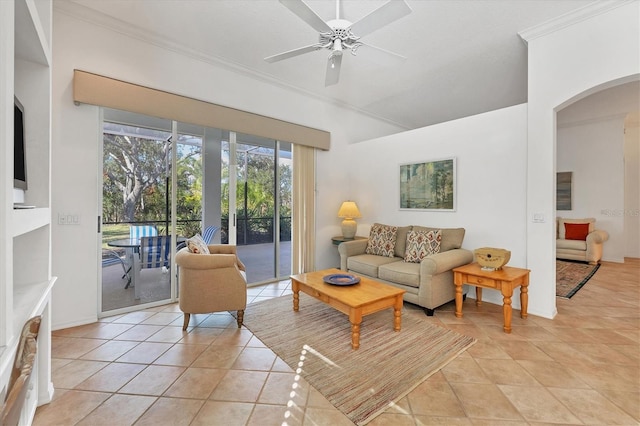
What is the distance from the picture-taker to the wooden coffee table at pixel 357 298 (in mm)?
2320

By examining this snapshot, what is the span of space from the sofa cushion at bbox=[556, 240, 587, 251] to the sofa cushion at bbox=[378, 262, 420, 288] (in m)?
4.55

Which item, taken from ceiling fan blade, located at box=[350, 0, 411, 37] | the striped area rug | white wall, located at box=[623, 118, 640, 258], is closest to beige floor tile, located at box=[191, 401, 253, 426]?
the striped area rug

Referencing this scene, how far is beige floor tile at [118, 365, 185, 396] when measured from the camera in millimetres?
1827

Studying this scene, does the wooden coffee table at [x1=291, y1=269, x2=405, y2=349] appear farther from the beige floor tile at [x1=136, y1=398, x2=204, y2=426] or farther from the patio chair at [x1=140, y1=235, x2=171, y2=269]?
the patio chair at [x1=140, y1=235, x2=171, y2=269]

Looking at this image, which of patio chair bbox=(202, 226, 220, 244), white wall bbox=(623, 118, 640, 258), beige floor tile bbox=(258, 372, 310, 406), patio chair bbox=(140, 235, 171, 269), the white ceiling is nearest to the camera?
beige floor tile bbox=(258, 372, 310, 406)

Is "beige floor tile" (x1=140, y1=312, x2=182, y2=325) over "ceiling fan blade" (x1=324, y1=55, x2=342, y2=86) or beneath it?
beneath

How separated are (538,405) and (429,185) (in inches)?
113

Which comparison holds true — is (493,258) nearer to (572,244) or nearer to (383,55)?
(383,55)

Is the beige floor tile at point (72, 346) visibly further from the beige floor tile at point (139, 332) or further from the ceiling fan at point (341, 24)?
the ceiling fan at point (341, 24)

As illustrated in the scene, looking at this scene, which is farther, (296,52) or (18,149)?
(296,52)

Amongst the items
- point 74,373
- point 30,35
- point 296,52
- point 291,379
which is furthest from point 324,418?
point 296,52

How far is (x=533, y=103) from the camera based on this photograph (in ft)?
9.90

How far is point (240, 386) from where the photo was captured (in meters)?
1.88

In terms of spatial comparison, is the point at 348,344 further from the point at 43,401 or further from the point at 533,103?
the point at 533,103
